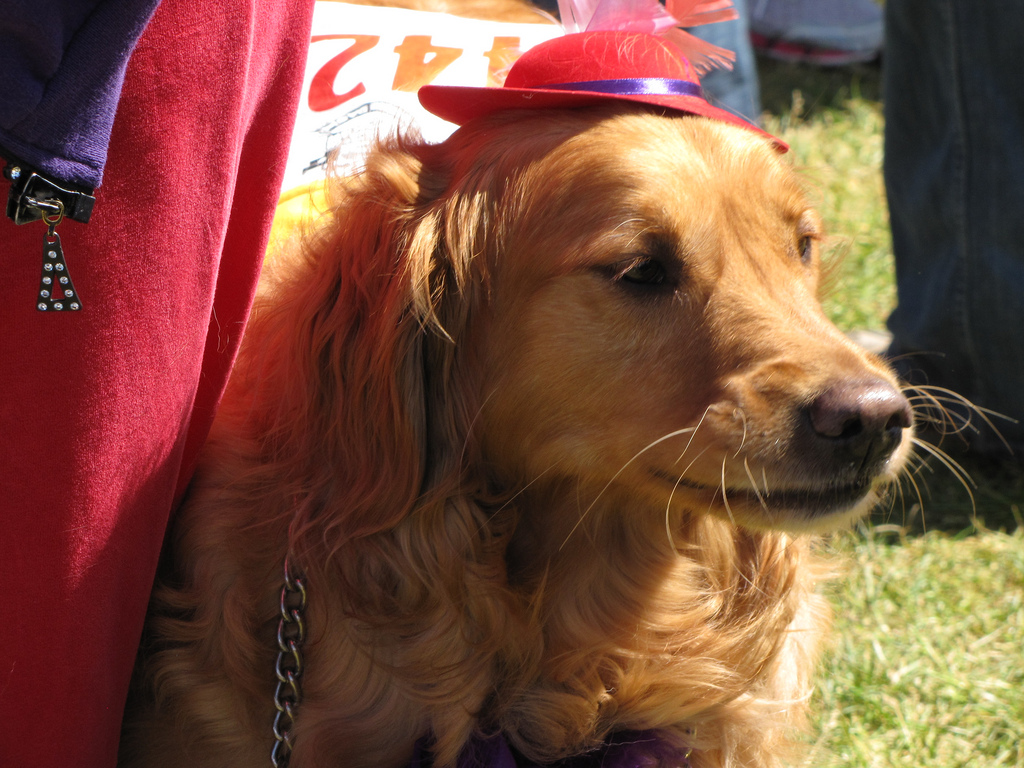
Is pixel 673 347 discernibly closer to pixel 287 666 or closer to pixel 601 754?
pixel 601 754

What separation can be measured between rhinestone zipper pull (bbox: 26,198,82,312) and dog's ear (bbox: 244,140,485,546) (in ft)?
1.45

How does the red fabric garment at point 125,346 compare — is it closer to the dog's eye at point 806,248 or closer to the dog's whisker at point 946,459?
the dog's eye at point 806,248

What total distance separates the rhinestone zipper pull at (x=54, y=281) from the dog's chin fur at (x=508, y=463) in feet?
1.45

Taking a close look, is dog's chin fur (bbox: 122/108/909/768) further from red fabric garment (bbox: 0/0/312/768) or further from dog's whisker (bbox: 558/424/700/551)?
red fabric garment (bbox: 0/0/312/768)

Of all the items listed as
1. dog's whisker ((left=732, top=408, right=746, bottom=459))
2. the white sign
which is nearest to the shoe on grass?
the white sign

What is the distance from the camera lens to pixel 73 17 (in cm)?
152

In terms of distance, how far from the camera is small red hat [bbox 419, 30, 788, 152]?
1.95 metres

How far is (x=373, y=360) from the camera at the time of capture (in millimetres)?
1948

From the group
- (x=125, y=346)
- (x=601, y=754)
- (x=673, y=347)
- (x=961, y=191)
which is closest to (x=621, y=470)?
(x=673, y=347)

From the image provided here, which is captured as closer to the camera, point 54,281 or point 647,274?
point 54,281

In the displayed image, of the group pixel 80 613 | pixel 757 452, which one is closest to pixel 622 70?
pixel 757 452

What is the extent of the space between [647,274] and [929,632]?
177cm

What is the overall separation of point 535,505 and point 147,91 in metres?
1.03

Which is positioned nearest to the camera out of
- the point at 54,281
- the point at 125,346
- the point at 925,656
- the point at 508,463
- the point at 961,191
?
the point at 54,281
